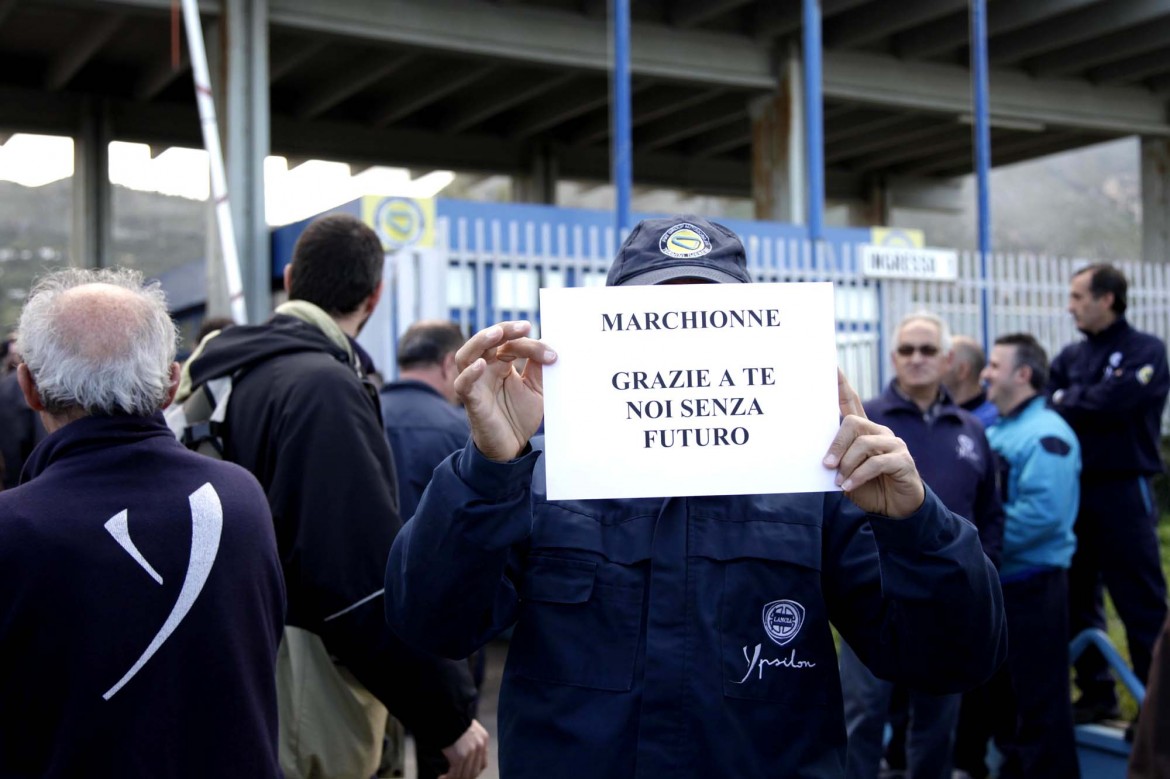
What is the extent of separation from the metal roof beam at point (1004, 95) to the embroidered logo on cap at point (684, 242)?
54.6 ft

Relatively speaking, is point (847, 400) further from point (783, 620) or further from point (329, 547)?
point (329, 547)

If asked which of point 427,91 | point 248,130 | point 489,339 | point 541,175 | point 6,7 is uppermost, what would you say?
point 427,91

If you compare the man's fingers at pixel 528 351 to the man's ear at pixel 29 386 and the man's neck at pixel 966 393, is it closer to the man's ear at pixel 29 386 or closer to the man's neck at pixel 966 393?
the man's ear at pixel 29 386

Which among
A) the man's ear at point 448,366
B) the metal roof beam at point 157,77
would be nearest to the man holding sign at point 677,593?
the man's ear at point 448,366

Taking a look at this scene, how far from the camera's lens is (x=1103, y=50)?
1825 centimetres

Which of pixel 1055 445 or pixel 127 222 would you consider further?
pixel 127 222

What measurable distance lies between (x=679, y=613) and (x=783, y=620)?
0.57ft

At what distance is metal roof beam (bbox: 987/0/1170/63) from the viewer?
16.2 meters

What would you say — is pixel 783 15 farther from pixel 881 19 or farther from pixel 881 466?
pixel 881 466

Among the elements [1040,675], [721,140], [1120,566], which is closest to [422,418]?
[1040,675]

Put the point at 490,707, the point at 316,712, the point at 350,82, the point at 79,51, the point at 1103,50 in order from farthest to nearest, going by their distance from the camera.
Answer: the point at 1103,50, the point at 350,82, the point at 79,51, the point at 490,707, the point at 316,712

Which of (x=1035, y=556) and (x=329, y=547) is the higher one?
(x=329, y=547)

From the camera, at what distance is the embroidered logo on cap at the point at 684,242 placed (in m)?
2.07

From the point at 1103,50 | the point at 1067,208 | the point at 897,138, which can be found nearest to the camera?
the point at 1103,50
